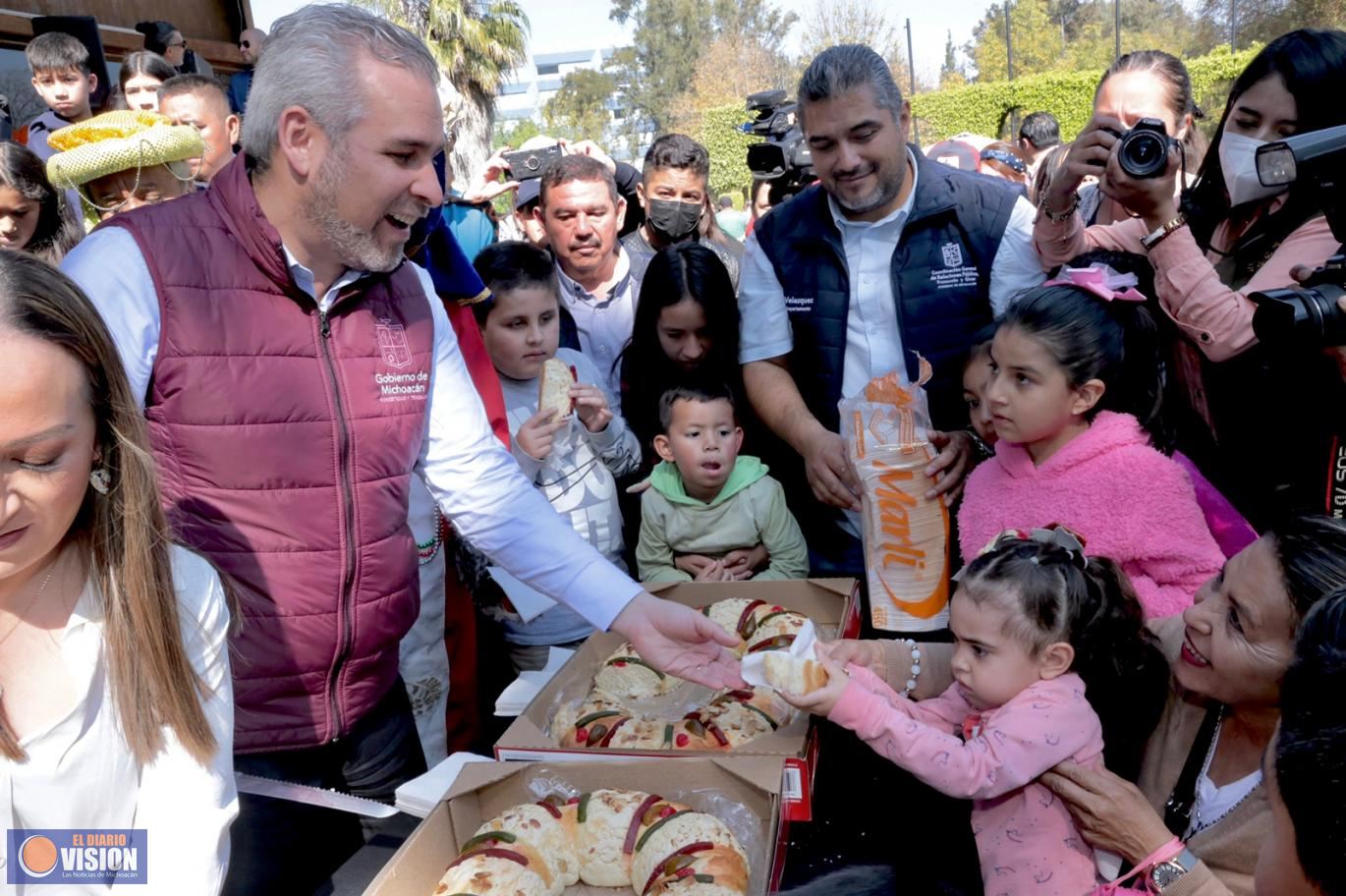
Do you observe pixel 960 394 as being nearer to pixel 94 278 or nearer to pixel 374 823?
pixel 374 823

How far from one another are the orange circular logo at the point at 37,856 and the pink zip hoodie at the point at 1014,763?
119 centimetres

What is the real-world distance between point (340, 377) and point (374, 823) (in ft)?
2.89

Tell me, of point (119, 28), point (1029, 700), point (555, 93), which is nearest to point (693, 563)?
point (1029, 700)

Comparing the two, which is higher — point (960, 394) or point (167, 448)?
point (167, 448)

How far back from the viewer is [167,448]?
1647 millimetres

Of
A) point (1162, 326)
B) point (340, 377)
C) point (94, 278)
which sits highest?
point (94, 278)

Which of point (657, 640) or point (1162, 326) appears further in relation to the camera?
point (1162, 326)

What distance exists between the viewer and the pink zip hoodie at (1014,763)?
1667mm

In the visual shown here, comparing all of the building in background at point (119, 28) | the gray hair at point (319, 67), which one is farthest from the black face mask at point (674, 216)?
the building in background at point (119, 28)

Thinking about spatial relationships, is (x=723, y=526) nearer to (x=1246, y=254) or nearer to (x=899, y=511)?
(x=899, y=511)

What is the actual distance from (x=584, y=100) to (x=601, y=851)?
56.9 metres

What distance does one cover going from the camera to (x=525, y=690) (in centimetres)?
219

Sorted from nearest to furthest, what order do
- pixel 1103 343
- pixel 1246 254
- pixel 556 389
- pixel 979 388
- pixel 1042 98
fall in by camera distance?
pixel 1103 343, pixel 1246 254, pixel 979 388, pixel 556 389, pixel 1042 98

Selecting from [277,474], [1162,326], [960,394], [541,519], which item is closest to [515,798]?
[541,519]
